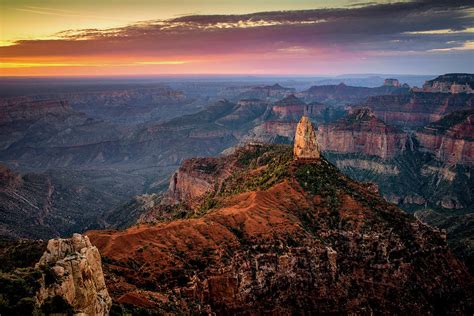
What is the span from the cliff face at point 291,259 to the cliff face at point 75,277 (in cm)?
1180

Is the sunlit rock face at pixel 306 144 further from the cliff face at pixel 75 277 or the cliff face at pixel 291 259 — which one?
the cliff face at pixel 75 277

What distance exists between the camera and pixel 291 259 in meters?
72.5

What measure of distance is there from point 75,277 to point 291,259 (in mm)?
41137

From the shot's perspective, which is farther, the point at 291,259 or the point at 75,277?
the point at 291,259

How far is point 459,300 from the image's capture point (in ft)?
265

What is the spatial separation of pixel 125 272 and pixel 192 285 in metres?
8.84

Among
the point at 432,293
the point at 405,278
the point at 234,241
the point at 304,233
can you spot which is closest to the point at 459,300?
the point at 432,293

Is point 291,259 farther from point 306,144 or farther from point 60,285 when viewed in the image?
point 60,285

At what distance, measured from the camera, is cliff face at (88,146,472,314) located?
63500 mm

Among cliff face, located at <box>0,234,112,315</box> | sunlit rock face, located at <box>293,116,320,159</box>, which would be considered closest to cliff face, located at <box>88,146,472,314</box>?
sunlit rock face, located at <box>293,116,320,159</box>

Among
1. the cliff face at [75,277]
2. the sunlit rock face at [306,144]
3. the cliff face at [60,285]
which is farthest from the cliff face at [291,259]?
the cliff face at [60,285]

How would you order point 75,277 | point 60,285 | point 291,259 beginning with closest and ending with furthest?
point 60,285 < point 75,277 < point 291,259

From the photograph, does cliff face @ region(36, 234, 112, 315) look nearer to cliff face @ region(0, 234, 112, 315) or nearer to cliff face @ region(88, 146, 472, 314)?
cliff face @ region(0, 234, 112, 315)

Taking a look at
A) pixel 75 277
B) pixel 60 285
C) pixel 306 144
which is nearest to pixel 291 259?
pixel 306 144
